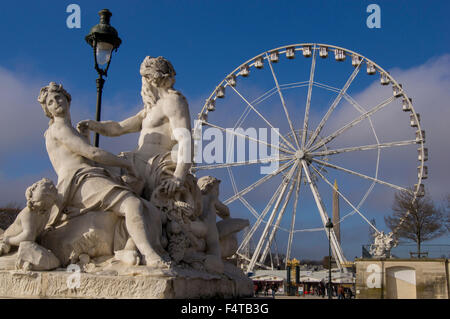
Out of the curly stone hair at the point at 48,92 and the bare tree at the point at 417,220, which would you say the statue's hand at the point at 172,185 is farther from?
the bare tree at the point at 417,220

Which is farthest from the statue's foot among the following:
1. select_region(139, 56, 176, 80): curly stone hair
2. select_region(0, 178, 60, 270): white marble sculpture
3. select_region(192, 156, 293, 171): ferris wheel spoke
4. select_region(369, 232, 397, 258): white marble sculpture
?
select_region(369, 232, 397, 258): white marble sculpture

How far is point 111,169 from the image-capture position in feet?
18.1

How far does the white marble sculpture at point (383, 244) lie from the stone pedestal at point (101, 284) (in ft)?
79.2

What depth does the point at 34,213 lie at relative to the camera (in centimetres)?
456

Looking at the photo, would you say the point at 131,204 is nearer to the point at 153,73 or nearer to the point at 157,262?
the point at 157,262

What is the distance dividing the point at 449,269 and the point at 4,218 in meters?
20.7

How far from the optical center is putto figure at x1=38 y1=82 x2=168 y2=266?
466 centimetres

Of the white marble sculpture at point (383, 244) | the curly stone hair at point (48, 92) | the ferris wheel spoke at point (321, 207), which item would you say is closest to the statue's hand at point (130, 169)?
the curly stone hair at point (48, 92)

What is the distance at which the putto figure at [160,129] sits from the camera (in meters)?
5.50

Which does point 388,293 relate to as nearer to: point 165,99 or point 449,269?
point 449,269

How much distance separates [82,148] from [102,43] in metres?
3.35

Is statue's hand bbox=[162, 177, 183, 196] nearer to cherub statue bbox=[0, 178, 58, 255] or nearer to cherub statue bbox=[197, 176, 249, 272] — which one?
cherub statue bbox=[197, 176, 249, 272]


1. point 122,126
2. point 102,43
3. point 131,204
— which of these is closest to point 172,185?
point 131,204

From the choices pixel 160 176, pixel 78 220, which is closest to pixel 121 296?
pixel 78 220
